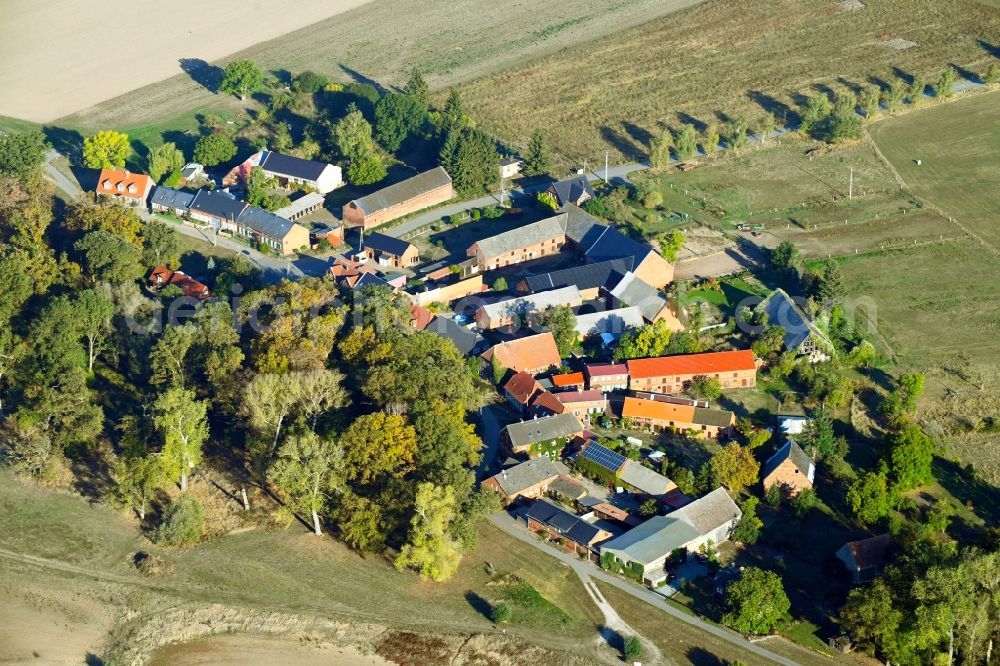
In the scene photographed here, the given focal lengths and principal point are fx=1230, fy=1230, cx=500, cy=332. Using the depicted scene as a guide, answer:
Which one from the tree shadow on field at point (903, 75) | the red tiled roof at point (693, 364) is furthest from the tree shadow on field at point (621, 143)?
the red tiled roof at point (693, 364)

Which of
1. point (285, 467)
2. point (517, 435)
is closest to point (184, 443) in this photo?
point (285, 467)

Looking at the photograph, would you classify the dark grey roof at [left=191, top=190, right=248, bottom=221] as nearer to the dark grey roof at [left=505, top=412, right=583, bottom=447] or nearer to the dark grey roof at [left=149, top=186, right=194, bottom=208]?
the dark grey roof at [left=149, top=186, right=194, bottom=208]

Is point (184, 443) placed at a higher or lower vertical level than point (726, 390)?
higher

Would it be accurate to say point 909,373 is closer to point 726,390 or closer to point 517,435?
point 726,390

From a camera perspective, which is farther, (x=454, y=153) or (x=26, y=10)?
(x=26, y=10)

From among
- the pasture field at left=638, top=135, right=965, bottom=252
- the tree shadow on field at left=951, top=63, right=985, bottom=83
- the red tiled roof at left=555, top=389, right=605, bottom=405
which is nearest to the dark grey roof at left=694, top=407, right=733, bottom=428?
the red tiled roof at left=555, top=389, right=605, bottom=405

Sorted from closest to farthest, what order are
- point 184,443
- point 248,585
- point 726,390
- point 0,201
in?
point 248,585 < point 184,443 < point 726,390 < point 0,201

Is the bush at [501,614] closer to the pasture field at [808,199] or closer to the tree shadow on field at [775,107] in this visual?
the pasture field at [808,199]

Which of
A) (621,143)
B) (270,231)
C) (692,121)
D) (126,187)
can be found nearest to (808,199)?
(692,121)
